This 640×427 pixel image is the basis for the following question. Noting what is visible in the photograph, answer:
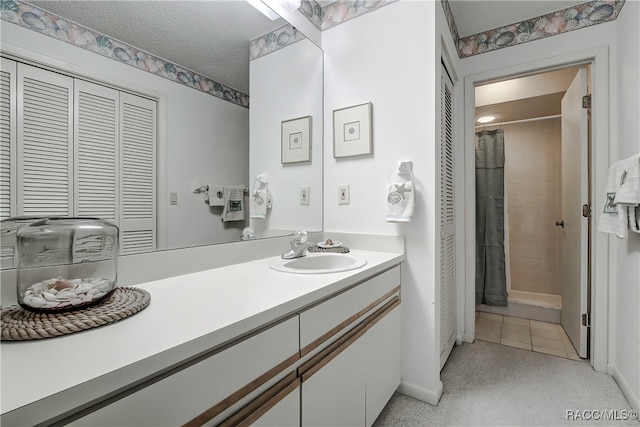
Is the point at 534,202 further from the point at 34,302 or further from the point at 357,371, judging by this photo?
the point at 34,302

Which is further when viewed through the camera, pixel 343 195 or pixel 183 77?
pixel 343 195

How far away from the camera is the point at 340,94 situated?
185 cm

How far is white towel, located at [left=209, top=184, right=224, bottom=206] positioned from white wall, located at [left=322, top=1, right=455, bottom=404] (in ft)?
2.58

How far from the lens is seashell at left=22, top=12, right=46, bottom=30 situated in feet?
2.57

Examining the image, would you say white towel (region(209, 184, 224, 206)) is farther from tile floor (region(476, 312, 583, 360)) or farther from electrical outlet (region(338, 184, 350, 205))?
tile floor (region(476, 312, 583, 360))

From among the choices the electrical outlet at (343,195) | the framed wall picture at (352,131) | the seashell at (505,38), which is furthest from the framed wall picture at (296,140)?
the seashell at (505,38)

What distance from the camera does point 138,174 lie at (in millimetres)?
1019

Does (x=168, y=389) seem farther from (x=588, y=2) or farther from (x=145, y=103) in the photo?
(x=588, y=2)

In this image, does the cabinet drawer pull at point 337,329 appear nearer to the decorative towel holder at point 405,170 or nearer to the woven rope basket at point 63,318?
the woven rope basket at point 63,318

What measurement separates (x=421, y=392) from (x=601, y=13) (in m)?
2.59

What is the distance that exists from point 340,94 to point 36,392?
1.83m

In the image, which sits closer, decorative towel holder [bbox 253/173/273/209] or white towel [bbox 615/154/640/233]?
white towel [bbox 615/154/640/233]

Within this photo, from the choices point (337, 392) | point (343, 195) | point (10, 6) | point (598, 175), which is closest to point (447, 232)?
point (343, 195)

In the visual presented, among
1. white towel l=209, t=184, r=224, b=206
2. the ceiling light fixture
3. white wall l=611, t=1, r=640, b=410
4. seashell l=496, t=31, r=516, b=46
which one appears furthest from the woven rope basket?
the ceiling light fixture
